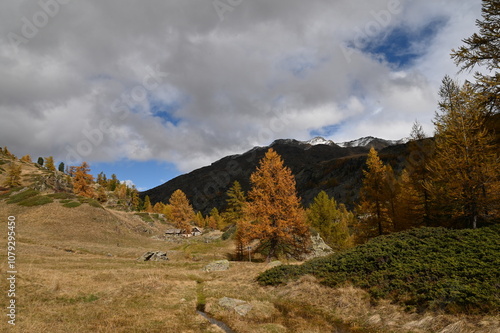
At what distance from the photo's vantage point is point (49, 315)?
1309 cm

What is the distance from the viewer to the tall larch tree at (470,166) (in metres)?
20.0

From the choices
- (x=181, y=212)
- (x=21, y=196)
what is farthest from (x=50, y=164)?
(x=181, y=212)

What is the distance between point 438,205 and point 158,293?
27.0 m

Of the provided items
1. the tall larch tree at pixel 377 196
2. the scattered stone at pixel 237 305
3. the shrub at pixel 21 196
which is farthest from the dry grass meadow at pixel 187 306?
the shrub at pixel 21 196

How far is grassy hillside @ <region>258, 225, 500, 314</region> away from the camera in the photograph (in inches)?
462

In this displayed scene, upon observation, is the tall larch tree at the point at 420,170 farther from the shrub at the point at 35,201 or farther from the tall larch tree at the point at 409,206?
the shrub at the point at 35,201

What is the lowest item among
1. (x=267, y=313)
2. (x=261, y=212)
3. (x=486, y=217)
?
(x=267, y=313)

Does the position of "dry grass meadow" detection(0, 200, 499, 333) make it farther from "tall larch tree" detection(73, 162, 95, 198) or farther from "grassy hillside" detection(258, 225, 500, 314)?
"tall larch tree" detection(73, 162, 95, 198)

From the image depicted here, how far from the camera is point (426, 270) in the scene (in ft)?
47.6

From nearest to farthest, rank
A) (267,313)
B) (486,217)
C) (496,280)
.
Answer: (496,280)
(267,313)
(486,217)

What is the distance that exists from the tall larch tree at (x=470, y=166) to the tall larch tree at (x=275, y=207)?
1383 cm

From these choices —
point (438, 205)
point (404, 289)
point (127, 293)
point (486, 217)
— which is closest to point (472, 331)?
point (404, 289)

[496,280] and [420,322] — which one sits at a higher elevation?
[496,280]

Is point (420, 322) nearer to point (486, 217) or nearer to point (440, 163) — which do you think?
point (486, 217)
